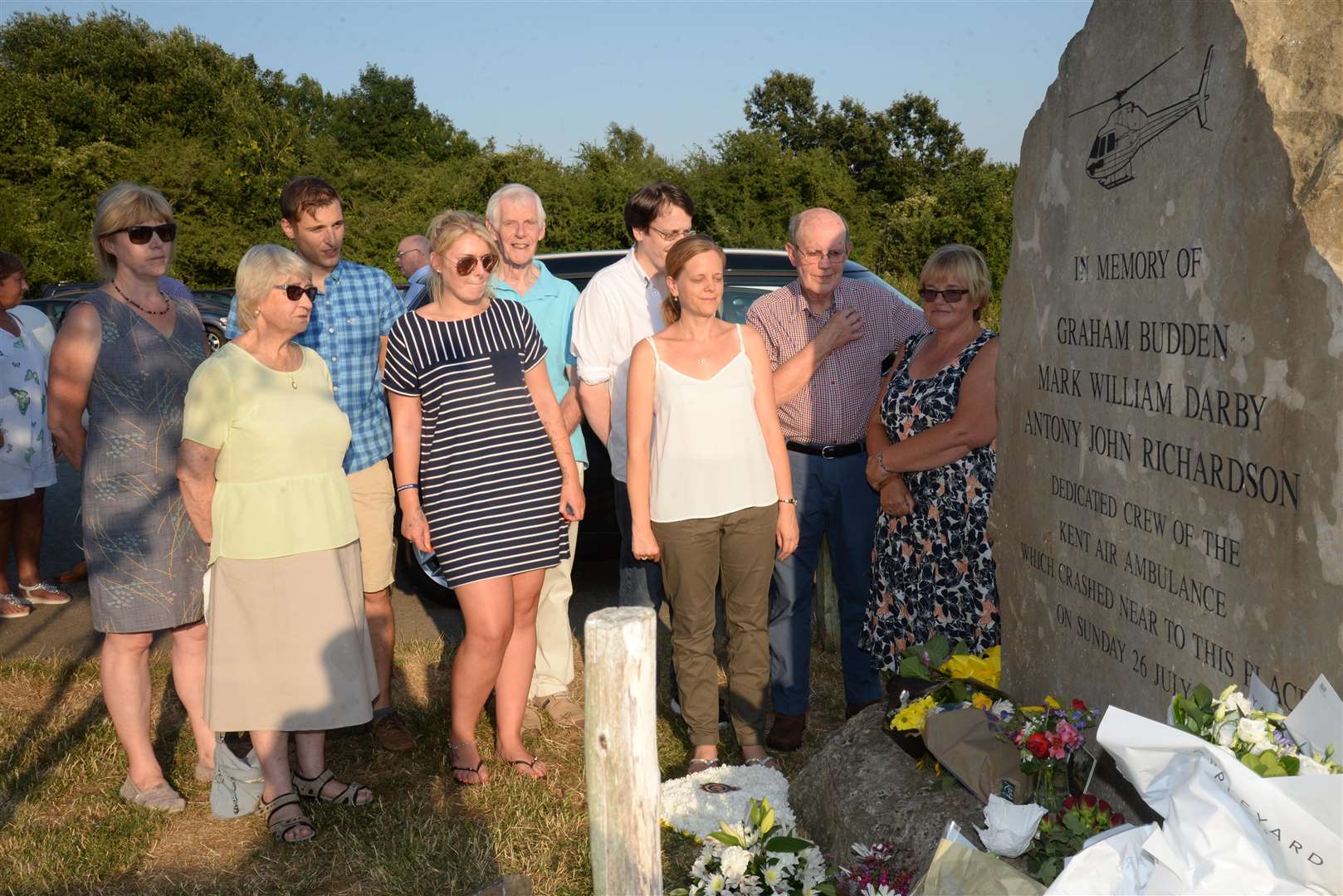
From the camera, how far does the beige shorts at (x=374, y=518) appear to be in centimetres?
437

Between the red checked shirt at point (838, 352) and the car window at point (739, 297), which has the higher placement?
the car window at point (739, 297)

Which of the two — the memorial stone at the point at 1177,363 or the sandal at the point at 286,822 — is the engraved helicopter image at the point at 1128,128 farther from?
the sandal at the point at 286,822

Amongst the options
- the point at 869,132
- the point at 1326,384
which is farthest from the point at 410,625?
the point at 869,132

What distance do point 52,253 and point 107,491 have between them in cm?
2385

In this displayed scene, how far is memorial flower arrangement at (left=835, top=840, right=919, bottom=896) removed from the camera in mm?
2943

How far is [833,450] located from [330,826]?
228 cm

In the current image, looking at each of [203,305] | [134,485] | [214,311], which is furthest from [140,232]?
[203,305]

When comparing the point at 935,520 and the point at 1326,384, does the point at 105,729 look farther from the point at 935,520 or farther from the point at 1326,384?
the point at 1326,384

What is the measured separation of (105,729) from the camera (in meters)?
4.72

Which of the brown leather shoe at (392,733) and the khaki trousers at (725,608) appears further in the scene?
the brown leather shoe at (392,733)

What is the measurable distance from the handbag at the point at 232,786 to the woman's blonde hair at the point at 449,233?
179cm

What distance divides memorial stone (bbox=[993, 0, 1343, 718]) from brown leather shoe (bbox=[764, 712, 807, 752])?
1.14 m

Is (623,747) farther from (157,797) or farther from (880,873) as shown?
(157,797)

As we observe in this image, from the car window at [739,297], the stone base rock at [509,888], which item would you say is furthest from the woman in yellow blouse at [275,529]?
the car window at [739,297]
